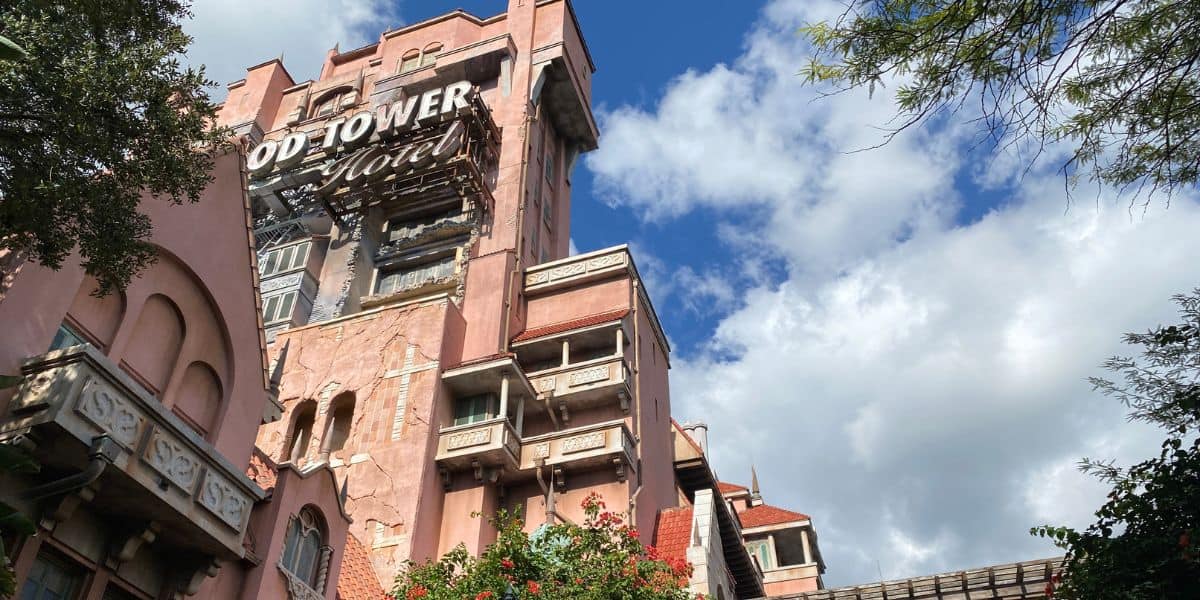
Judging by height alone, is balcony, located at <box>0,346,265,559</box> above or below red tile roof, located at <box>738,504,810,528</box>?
below

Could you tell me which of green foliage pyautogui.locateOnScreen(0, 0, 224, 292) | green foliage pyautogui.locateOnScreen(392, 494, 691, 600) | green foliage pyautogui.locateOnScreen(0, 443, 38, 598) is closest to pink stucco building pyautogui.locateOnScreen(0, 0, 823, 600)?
green foliage pyautogui.locateOnScreen(0, 0, 224, 292)

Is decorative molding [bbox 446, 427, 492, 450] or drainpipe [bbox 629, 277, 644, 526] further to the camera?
decorative molding [bbox 446, 427, 492, 450]

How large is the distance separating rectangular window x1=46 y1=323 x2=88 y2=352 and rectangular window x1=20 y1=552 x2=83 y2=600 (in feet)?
9.57

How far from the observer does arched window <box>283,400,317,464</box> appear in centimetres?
2870

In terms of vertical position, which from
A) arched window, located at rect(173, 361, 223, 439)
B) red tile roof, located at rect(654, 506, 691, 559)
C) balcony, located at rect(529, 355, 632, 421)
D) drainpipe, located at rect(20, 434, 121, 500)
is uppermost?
balcony, located at rect(529, 355, 632, 421)

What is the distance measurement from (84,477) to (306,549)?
19.5 ft

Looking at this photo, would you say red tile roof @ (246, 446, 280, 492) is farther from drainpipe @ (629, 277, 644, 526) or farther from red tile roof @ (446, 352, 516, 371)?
drainpipe @ (629, 277, 644, 526)

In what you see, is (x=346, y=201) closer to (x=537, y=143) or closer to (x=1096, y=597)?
(x=537, y=143)

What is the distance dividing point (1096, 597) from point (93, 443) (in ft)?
43.5

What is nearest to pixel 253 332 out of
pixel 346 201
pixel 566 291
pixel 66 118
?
pixel 66 118

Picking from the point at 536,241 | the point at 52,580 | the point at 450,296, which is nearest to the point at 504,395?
the point at 450,296

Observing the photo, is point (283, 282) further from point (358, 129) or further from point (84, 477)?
point (84, 477)

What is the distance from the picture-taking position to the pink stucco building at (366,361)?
485 inches

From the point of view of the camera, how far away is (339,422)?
2920 centimetres
